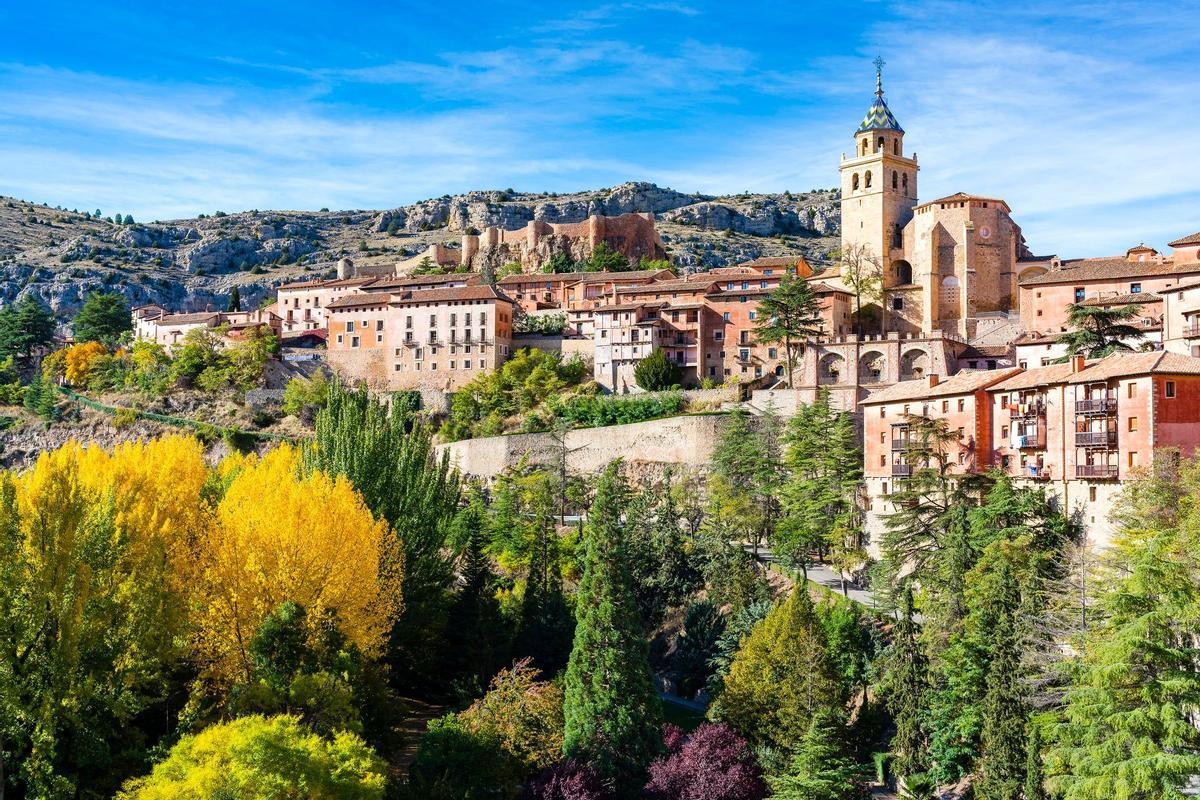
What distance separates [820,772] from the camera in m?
32.1

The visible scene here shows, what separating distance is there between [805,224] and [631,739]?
12983cm

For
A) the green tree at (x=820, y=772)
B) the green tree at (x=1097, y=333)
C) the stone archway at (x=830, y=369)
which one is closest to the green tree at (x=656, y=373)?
the stone archway at (x=830, y=369)

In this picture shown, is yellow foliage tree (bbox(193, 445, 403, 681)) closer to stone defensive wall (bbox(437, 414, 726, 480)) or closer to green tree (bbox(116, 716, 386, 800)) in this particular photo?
green tree (bbox(116, 716, 386, 800))

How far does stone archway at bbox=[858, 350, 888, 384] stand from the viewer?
209 feet

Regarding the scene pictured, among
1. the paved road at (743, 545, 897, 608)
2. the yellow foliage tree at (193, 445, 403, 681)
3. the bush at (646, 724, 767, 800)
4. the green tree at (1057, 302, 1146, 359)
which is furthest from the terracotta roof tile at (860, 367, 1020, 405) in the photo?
the yellow foliage tree at (193, 445, 403, 681)

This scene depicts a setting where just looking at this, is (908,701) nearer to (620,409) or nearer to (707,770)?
(707,770)

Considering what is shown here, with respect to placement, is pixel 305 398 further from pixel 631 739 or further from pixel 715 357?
pixel 631 739

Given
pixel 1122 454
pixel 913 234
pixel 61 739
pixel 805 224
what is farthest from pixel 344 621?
pixel 805 224

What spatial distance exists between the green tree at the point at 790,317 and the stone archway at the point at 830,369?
4.68 feet

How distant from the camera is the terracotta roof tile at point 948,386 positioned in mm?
46938

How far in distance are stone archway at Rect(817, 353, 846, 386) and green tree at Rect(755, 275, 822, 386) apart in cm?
143

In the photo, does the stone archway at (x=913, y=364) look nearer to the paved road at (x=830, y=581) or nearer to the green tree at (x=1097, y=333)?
the green tree at (x=1097, y=333)

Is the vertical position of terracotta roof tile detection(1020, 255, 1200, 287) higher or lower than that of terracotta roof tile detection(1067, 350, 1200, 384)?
higher

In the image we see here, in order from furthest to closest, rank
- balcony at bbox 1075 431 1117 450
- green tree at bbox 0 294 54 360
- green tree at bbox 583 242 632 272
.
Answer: green tree at bbox 583 242 632 272 → green tree at bbox 0 294 54 360 → balcony at bbox 1075 431 1117 450
